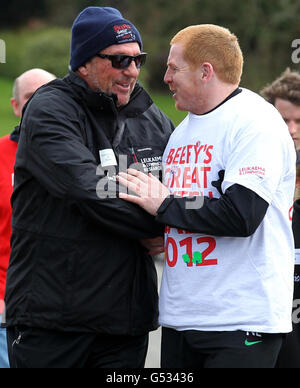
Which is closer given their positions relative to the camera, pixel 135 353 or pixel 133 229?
pixel 133 229

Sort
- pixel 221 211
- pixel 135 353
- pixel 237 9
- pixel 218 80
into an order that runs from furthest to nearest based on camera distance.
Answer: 1. pixel 237 9
2. pixel 135 353
3. pixel 218 80
4. pixel 221 211

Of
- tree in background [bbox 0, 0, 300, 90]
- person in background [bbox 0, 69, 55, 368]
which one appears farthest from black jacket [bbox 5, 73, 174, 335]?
tree in background [bbox 0, 0, 300, 90]

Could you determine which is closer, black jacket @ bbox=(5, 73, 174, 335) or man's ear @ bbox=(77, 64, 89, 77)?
black jacket @ bbox=(5, 73, 174, 335)

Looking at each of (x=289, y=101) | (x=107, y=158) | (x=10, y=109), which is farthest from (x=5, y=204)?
(x=10, y=109)

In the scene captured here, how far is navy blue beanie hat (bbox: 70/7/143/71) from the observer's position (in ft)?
12.7

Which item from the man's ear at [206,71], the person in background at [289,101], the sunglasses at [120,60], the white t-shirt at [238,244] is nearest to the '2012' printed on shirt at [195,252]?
the white t-shirt at [238,244]

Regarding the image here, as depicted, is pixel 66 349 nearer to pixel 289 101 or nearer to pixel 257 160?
pixel 257 160

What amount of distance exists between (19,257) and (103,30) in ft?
3.91

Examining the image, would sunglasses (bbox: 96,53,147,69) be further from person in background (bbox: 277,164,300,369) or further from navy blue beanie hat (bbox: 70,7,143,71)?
person in background (bbox: 277,164,300,369)

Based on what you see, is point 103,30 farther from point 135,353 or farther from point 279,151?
point 135,353

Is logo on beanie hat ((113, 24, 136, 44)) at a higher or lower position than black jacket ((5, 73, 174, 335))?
higher

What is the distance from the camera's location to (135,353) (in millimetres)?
4059

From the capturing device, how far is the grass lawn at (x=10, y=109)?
25438 mm
